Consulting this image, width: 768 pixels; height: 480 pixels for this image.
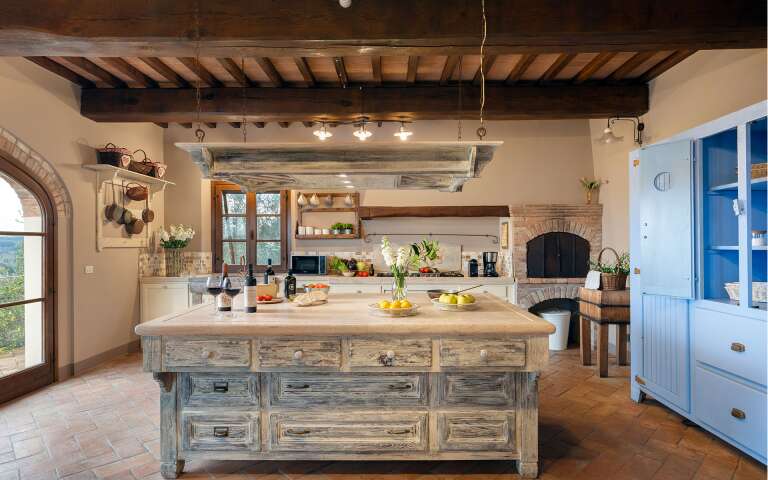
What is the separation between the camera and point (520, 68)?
13.6 ft

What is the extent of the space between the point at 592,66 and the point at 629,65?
39 cm

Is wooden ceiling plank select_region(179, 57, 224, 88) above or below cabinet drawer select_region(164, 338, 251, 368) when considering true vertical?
above

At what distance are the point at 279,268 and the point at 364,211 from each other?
1644mm

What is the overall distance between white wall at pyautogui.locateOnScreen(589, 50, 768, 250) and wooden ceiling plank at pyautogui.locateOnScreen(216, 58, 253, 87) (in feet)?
14.3

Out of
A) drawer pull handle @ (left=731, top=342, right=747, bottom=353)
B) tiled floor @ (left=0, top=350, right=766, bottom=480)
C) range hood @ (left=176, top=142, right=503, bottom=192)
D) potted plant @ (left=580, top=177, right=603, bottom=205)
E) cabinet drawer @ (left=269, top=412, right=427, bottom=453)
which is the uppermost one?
potted plant @ (left=580, top=177, right=603, bottom=205)

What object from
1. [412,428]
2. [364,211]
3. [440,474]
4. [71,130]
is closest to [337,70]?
[364,211]

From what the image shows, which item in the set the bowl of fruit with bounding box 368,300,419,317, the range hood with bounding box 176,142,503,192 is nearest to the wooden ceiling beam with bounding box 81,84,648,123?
the range hood with bounding box 176,142,503,192

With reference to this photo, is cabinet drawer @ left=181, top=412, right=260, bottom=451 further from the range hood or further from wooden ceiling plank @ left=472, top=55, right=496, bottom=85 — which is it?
wooden ceiling plank @ left=472, top=55, right=496, bottom=85

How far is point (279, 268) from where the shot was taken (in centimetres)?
647

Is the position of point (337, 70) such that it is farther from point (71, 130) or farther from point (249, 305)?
point (71, 130)

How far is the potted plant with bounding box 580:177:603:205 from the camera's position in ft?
19.3

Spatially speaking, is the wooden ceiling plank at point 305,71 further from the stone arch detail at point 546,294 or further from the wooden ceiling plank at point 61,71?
the stone arch detail at point 546,294

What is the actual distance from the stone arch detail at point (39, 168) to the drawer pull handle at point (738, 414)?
6.07 meters

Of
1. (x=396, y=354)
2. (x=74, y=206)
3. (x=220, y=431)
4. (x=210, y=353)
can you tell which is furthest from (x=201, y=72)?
(x=396, y=354)
